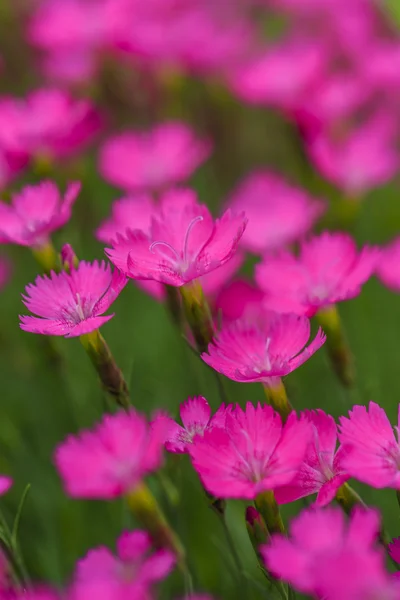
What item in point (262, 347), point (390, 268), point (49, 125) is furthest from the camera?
point (49, 125)

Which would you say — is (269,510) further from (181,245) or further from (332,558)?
(181,245)

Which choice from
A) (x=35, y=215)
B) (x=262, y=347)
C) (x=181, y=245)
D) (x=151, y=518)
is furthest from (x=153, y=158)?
(x=151, y=518)

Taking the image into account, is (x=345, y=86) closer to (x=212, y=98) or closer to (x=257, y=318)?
(x=212, y=98)

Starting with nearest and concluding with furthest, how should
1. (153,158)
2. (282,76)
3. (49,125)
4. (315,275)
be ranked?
(315,275) → (49,125) → (153,158) → (282,76)

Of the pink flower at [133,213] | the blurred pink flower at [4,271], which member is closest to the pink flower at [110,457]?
the pink flower at [133,213]

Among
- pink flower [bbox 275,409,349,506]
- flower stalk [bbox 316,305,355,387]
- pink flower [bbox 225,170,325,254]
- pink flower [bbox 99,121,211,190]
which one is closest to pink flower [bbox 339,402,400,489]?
pink flower [bbox 275,409,349,506]

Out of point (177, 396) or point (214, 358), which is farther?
point (177, 396)

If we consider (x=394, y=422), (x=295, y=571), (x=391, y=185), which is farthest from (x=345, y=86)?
(x=295, y=571)

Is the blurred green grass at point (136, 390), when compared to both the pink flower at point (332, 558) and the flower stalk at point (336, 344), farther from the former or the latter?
the pink flower at point (332, 558)
